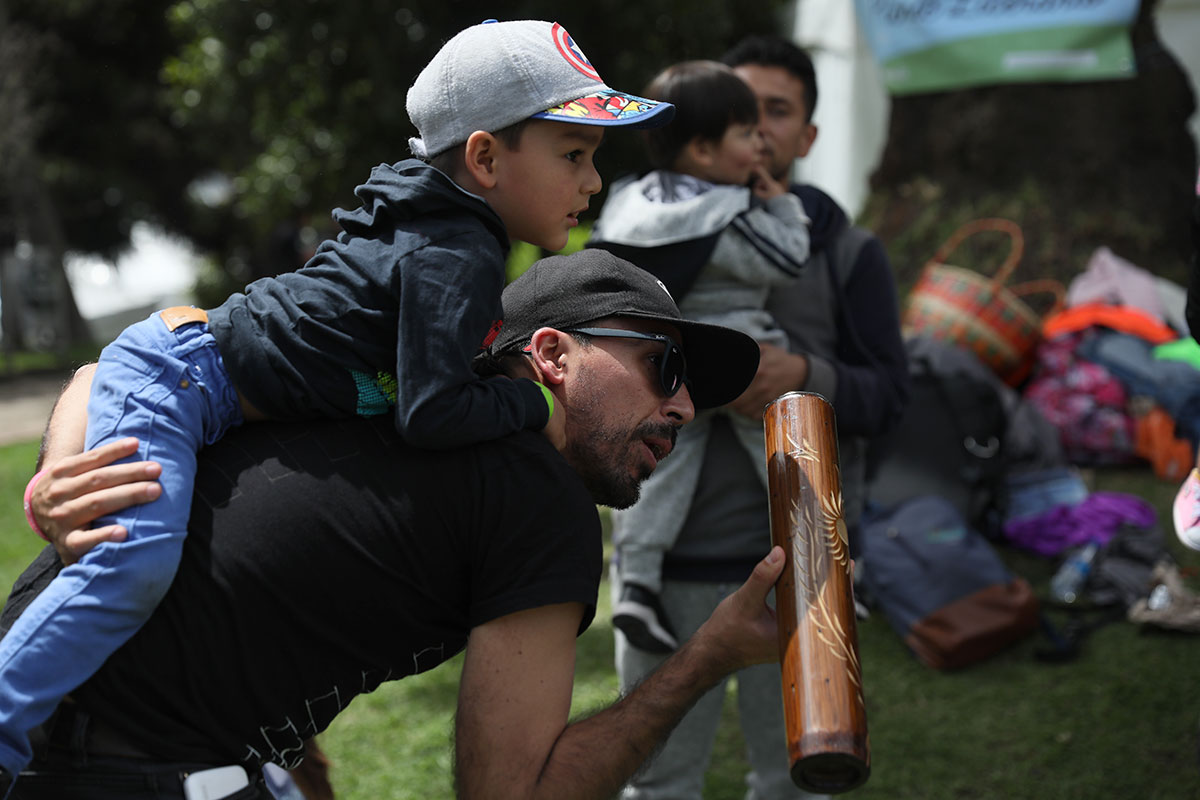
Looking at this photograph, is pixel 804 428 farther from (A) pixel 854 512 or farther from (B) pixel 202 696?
(A) pixel 854 512

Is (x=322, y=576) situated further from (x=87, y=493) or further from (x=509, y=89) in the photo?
(x=509, y=89)

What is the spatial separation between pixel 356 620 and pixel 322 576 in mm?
89

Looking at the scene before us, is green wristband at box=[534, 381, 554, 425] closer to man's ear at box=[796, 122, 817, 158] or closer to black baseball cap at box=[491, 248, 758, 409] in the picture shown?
black baseball cap at box=[491, 248, 758, 409]

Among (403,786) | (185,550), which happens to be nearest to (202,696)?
(185,550)

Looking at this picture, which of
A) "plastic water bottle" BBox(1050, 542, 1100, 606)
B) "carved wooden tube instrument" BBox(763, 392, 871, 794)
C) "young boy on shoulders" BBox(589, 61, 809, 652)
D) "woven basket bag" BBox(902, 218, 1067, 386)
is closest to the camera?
"carved wooden tube instrument" BBox(763, 392, 871, 794)

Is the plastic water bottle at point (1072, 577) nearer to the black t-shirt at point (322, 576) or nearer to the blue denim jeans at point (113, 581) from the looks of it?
the black t-shirt at point (322, 576)

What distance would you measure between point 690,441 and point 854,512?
532 millimetres

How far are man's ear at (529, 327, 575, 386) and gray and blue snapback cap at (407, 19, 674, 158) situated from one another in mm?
363

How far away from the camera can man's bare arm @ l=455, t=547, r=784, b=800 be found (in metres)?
1.61

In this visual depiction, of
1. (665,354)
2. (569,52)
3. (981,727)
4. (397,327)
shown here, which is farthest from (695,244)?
(981,727)

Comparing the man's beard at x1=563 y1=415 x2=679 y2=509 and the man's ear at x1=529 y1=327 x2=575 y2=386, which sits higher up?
the man's ear at x1=529 y1=327 x2=575 y2=386

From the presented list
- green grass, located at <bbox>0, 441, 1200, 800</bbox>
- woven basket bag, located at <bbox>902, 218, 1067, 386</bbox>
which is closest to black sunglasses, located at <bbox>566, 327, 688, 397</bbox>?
green grass, located at <bbox>0, 441, 1200, 800</bbox>

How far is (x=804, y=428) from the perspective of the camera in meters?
1.64

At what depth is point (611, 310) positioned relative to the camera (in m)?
1.88
